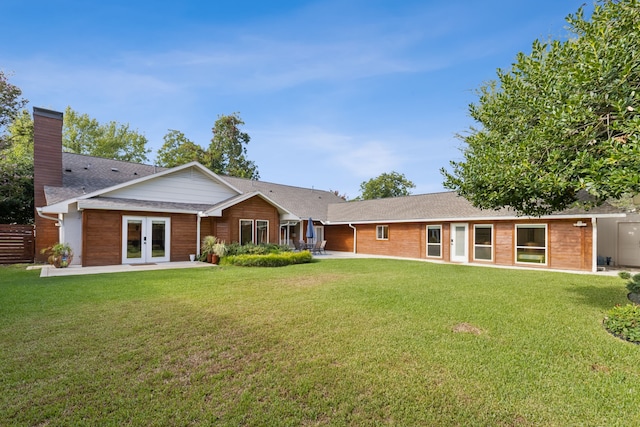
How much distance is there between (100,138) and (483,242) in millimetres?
38203

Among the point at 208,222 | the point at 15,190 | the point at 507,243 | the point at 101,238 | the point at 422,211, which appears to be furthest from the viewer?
the point at 422,211

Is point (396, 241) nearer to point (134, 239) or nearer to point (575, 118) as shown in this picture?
point (134, 239)

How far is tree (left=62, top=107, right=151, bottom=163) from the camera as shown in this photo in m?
31.9

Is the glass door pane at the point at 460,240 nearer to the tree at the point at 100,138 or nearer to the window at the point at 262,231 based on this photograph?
the window at the point at 262,231

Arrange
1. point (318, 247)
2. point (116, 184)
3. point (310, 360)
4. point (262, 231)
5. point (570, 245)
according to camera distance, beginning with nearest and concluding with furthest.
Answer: point (310, 360) < point (570, 245) < point (116, 184) < point (262, 231) < point (318, 247)

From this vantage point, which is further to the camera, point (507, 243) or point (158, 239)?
point (507, 243)

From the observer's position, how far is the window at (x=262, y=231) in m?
16.5

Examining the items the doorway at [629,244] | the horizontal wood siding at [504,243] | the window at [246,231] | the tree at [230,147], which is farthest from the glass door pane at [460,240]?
the tree at [230,147]

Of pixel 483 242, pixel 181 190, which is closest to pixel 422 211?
pixel 483 242

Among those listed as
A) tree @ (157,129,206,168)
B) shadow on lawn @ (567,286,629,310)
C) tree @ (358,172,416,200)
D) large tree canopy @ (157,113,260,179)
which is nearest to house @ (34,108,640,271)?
shadow on lawn @ (567,286,629,310)

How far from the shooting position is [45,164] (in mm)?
13906

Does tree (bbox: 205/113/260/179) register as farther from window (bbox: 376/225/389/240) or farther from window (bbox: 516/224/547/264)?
window (bbox: 516/224/547/264)

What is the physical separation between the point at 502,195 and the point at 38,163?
1842 centimetres

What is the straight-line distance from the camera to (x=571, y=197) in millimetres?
6879
